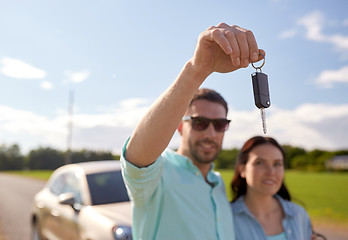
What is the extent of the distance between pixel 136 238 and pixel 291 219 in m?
1.23

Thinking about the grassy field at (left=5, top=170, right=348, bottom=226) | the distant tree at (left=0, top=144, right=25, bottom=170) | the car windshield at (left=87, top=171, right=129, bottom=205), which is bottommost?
the distant tree at (left=0, top=144, right=25, bottom=170)

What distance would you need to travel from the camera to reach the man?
1.29 meters

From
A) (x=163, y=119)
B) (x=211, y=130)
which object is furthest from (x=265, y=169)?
(x=163, y=119)

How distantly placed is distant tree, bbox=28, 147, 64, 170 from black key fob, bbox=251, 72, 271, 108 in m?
73.3

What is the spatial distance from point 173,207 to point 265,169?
961mm

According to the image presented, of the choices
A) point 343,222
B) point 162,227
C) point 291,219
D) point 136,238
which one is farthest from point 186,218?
point 343,222

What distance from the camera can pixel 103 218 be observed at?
3.79 m

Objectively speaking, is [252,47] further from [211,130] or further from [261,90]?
[211,130]

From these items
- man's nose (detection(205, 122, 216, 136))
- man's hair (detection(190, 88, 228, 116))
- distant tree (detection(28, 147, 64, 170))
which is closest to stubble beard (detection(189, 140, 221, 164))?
→ man's nose (detection(205, 122, 216, 136))

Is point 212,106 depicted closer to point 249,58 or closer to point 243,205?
point 243,205

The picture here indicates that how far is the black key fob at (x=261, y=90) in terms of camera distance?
1.09m

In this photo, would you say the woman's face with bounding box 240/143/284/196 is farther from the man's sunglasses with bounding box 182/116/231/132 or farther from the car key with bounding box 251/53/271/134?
the car key with bounding box 251/53/271/134

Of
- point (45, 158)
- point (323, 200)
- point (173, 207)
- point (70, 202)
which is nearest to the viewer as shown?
point (173, 207)

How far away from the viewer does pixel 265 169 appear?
264 cm
